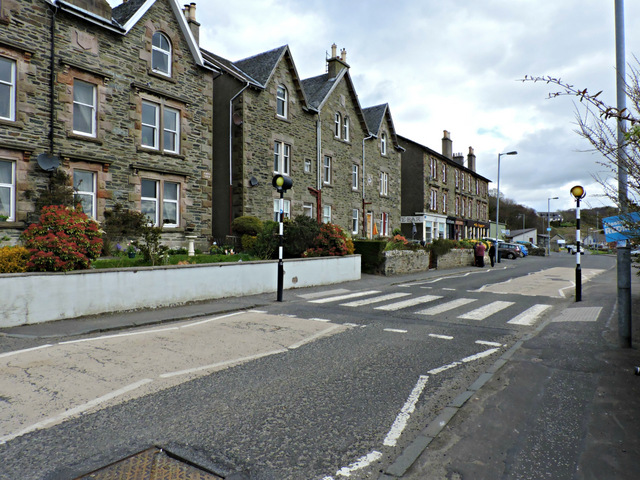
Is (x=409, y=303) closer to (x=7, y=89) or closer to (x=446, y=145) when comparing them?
(x=7, y=89)

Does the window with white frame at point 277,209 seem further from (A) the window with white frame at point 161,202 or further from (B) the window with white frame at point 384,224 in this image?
(B) the window with white frame at point 384,224

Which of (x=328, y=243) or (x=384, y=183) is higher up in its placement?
(x=384, y=183)

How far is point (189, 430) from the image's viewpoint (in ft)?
13.6

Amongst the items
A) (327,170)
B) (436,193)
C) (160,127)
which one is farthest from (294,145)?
(436,193)

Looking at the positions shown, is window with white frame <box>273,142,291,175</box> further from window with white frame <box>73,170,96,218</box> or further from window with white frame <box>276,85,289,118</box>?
window with white frame <box>73,170,96,218</box>

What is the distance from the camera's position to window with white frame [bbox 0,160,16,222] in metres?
14.7

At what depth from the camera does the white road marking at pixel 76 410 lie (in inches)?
158

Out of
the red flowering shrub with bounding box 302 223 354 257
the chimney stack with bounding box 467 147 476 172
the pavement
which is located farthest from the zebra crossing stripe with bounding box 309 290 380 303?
the chimney stack with bounding box 467 147 476 172

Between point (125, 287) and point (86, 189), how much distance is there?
8318 millimetres

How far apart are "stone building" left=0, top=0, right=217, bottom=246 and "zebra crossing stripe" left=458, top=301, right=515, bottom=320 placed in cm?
1384

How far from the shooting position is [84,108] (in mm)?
16781

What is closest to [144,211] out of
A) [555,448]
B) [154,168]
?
[154,168]

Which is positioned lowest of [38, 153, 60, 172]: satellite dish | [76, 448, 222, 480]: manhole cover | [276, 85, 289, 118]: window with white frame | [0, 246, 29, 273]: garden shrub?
[76, 448, 222, 480]: manhole cover

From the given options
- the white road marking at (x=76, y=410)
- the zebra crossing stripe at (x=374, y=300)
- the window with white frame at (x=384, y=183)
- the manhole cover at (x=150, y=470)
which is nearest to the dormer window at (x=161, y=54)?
the zebra crossing stripe at (x=374, y=300)
